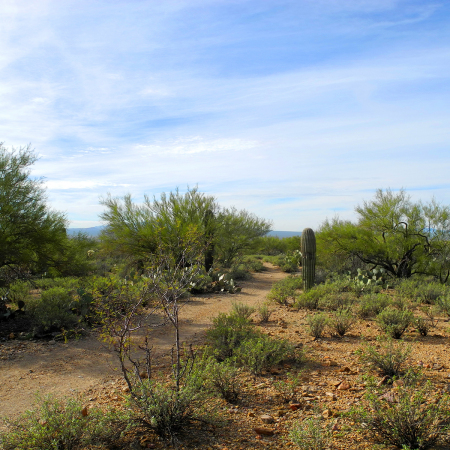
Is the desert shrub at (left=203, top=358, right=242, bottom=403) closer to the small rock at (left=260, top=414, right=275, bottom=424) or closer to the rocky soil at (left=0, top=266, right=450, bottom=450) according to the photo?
the rocky soil at (left=0, top=266, right=450, bottom=450)

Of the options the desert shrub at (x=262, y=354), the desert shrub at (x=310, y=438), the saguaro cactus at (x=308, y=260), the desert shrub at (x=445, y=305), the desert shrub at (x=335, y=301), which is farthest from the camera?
the saguaro cactus at (x=308, y=260)

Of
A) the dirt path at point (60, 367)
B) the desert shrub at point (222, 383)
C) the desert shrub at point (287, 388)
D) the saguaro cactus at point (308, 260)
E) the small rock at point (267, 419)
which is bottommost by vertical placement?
the dirt path at point (60, 367)

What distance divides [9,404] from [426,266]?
14216 millimetres

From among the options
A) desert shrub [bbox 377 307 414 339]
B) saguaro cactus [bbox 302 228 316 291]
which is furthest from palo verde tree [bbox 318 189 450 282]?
desert shrub [bbox 377 307 414 339]

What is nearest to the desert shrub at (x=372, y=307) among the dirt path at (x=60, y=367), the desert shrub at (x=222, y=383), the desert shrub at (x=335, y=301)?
the desert shrub at (x=335, y=301)

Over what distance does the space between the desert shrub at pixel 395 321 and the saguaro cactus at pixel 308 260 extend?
223 inches

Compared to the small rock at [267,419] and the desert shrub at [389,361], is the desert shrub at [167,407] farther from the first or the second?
the desert shrub at [389,361]

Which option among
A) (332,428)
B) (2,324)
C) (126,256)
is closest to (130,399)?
(332,428)

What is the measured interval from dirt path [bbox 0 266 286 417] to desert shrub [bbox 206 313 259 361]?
968mm

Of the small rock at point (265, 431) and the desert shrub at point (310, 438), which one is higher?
the desert shrub at point (310, 438)

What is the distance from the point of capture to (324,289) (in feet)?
38.5

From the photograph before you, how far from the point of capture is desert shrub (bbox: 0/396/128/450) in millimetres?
3473

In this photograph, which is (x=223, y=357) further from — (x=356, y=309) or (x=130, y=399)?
(x=356, y=309)

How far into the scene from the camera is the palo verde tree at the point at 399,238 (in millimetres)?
14641
